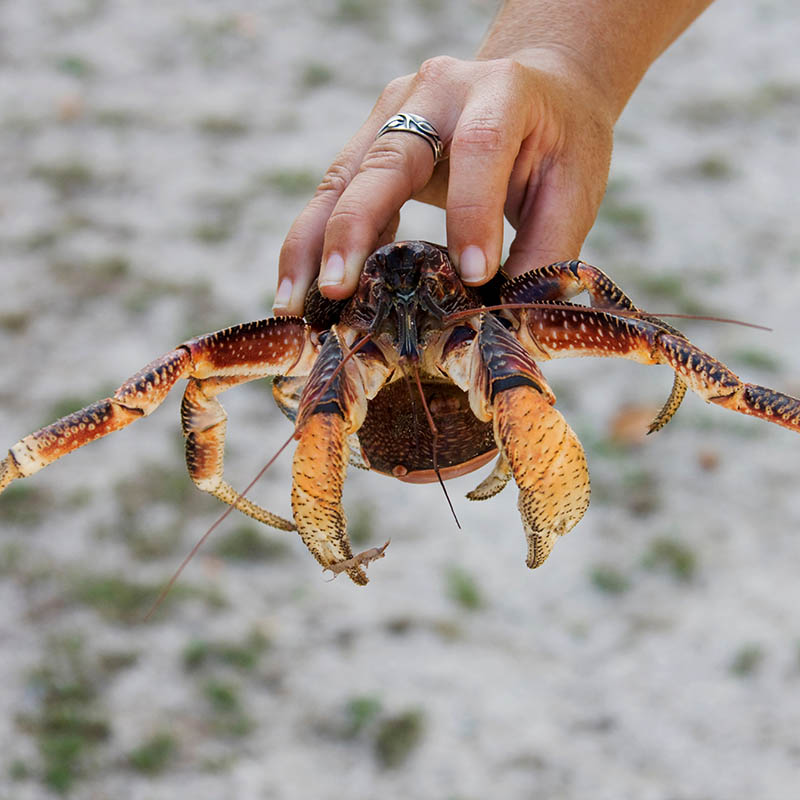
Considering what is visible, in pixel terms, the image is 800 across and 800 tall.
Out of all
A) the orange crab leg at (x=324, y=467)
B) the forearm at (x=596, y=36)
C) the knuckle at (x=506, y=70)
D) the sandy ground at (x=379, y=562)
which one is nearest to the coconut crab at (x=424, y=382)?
the orange crab leg at (x=324, y=467)

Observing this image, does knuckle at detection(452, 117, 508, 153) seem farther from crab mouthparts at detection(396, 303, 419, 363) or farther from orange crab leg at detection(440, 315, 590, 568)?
orange crab leg at detection(440, 315, 590, 568)

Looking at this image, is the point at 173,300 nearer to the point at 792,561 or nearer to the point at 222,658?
the point at 222,658

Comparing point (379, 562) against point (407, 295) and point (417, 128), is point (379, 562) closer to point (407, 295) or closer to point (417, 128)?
point (417, 128)

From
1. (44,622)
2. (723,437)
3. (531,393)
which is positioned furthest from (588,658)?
(531,393)

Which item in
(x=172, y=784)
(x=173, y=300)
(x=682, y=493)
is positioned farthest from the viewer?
(x=173, y=300)

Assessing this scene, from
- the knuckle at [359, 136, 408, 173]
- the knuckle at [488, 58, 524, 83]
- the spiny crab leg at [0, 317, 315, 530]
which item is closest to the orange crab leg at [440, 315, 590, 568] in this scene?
the spiny crab leg at [0, 317, 315, 530]
